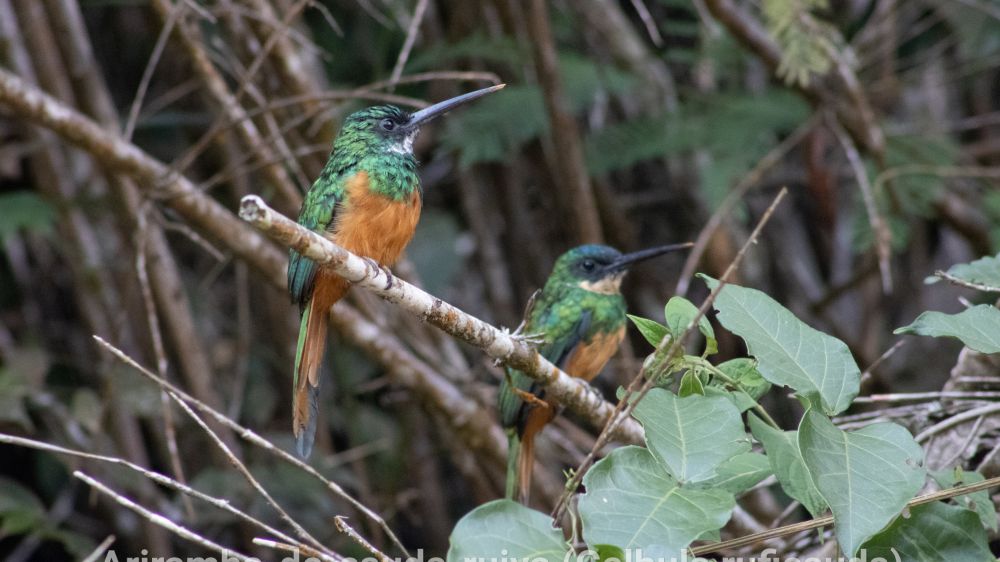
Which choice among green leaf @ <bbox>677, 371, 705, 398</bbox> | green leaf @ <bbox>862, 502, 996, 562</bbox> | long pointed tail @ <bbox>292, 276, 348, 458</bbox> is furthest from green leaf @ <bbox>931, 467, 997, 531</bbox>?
long pointed tail @ <bbox>292, 276, 348, 458</bbox>

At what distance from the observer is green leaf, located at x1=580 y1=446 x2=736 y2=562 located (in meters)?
1.08

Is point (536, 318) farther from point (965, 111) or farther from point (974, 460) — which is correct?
point (965, 111)

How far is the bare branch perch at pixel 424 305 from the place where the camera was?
3.93 feet

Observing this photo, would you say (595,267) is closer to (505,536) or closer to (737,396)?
(737,396)

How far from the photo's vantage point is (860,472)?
1114 millimetres

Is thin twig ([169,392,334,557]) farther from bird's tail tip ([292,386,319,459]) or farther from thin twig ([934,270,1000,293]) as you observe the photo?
thin twig ([934,270,1000,293])

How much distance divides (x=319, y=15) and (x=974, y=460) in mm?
2833

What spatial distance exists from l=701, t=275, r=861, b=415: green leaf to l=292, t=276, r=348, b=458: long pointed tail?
0.79 m

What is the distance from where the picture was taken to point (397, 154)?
7.06 ft

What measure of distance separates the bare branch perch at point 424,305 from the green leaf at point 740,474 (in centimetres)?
44

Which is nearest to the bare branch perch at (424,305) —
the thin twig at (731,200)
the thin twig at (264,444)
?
the thin twig at (264,444)

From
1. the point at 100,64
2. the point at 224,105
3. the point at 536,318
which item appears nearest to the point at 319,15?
the point at 100,64

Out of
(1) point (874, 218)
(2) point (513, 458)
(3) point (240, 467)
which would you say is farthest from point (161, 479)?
(1) point (874, 218)

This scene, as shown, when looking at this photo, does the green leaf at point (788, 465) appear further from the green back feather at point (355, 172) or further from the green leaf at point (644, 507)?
the green back feather at point (355, 172)
